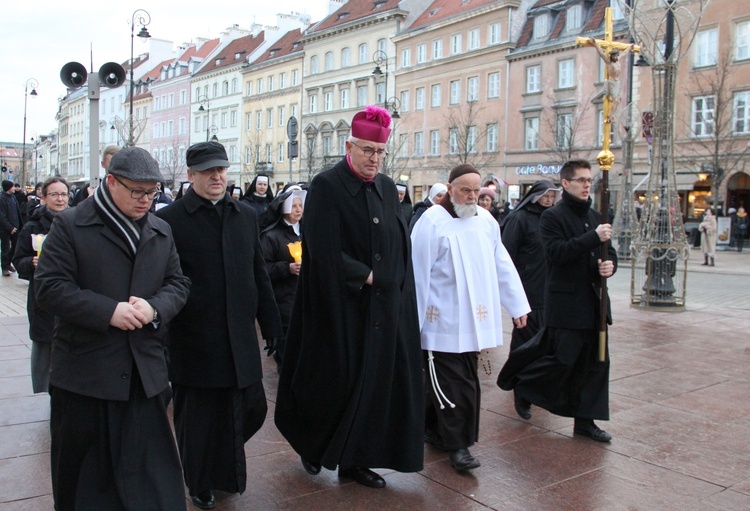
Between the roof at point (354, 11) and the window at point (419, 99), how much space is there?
6.71 metres

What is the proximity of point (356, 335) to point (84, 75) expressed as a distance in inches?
297

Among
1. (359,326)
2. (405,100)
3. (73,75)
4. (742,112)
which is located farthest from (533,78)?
(359,326)

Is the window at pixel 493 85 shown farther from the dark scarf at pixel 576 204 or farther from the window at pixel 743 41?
the dark scarf at pixel 576 204

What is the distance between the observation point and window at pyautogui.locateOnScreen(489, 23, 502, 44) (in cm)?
4578

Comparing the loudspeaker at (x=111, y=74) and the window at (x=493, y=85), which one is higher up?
the window at (x=493, y=85)

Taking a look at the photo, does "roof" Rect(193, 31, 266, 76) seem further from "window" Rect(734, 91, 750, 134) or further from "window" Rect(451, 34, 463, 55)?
"window" Rect(734, 91, 750, 134)

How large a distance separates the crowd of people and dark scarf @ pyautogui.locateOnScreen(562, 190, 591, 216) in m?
0.01

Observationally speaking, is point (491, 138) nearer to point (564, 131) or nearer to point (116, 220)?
point (564, 131)

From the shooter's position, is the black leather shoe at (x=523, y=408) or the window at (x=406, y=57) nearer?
the black leather shoe at (x=523, y=408)

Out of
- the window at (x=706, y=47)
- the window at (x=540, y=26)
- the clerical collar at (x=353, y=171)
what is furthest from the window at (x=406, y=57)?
the clerical collar at (x=353, y=171)

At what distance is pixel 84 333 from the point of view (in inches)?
124

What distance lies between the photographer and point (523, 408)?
19.1 feet

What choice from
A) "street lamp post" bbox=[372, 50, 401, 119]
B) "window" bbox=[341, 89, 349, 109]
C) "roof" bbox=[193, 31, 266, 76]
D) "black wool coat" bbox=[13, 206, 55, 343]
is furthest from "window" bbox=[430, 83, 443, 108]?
"black wool coat" bbox=[13, 206, 55, 343]

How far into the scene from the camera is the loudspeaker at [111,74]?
Result: 968 cm
